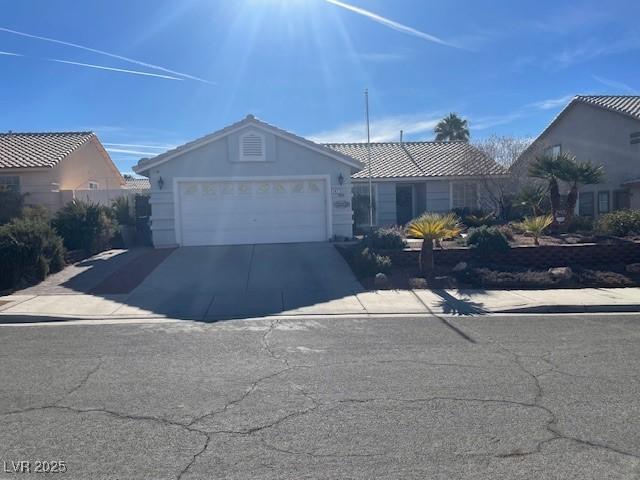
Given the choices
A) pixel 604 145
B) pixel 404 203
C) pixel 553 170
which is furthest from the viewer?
pixel 604 145

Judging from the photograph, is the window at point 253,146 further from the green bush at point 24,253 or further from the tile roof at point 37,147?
the tile roof at point 37,147

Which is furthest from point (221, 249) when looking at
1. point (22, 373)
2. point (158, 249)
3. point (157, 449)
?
point (157, 449)

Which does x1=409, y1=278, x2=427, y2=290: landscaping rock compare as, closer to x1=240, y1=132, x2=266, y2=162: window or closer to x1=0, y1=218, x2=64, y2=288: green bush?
x1=240, y1=132, x2=266, y2=162: window

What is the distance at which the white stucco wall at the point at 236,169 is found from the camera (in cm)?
1862

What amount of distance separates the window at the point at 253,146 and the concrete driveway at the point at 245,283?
9.72ft

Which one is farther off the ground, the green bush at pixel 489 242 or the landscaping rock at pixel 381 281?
the green bush at pixel 489 242

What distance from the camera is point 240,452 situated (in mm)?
4531

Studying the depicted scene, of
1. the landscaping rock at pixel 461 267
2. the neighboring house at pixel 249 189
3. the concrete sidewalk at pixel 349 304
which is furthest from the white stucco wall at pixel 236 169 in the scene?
the concrete sidewalk at pixel 349 304

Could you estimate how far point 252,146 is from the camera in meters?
18.8

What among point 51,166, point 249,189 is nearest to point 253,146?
point 249,189

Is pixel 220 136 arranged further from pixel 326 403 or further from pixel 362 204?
pixel 326 403

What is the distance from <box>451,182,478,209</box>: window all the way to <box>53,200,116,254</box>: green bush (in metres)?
15.0

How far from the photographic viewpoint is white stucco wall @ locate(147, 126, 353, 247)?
61.1 feet

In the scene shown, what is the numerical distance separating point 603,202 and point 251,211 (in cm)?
1799
